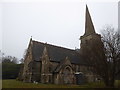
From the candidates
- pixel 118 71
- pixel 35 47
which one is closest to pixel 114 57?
pixel 118 71

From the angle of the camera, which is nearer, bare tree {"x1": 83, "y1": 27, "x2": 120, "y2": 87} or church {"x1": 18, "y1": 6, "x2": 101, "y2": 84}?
bare tree {"x1": 83, "y1": 27, "x2": 120, "y2": 87}

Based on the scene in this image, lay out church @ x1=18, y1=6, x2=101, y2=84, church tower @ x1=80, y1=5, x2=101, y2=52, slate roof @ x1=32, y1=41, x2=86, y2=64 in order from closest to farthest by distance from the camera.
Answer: church @ x1=18, y1=6, x2=101, y2=84, slate roof @ x1=32, y1=41, x2=86, y2=64, church tower @ x1=80, y1=5, x2=101, y2=52

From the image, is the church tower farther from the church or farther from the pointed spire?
the church

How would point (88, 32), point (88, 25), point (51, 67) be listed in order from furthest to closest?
point (88, 25)
point (88, 32)
point (51, 67)

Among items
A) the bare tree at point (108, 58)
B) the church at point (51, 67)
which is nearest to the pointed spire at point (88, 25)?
the church at point (51, 67)

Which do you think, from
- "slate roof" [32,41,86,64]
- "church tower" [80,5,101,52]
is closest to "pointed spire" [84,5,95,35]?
"church tower" [80,5,101,52]

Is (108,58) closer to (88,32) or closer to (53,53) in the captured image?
(53,53)

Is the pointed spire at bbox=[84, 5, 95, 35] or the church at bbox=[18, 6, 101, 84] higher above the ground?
the pointed spire at bbox=[84, 5, 95, 35]

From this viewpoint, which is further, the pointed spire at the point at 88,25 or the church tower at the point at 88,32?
the pointed spire at the point at 88,25

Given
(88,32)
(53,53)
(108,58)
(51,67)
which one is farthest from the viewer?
(88,32)

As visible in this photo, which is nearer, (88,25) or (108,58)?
(108,58)

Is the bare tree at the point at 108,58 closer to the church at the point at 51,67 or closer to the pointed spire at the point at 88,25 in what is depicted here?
the church at the point at 51,67

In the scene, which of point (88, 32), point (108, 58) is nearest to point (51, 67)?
point (108, 58)

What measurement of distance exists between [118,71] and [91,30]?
27.7 m
